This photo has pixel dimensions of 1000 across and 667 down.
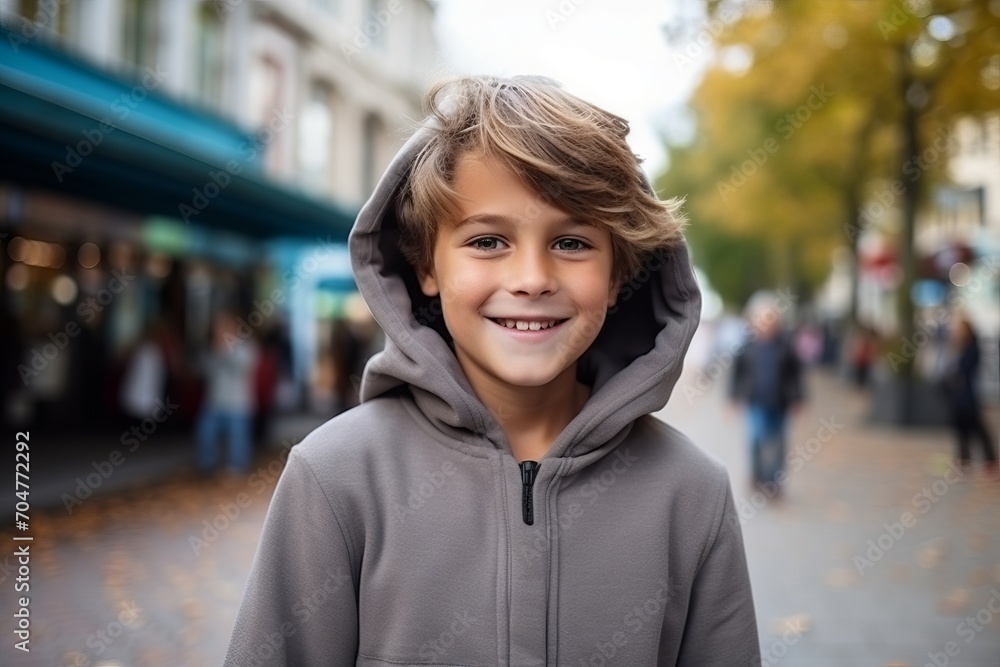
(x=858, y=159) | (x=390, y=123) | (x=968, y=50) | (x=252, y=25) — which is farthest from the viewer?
(x=390, y=123)

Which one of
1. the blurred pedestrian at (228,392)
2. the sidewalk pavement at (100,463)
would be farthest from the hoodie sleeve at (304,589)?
the blurred pedestrian at (228,392)

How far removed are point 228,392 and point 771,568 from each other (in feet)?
21.4

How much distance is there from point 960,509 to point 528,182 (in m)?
8.90

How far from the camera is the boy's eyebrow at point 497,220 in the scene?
1.60m

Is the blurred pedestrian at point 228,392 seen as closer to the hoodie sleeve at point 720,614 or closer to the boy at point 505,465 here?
the boy at point 505,465

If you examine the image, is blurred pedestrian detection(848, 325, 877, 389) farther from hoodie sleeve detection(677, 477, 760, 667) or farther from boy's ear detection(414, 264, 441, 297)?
boy's ear detection(414, 264, 441, 297)

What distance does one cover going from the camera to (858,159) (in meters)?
22.0

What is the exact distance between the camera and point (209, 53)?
18.6 m

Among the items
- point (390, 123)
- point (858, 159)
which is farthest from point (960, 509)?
point (390, 123)

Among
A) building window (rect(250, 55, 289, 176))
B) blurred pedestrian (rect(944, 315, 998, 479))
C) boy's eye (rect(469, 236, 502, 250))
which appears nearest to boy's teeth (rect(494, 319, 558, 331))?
boy's eye (rect(469, 236, 502, 250))

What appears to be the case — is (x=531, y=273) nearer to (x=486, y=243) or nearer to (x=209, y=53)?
(x=486, y=243)

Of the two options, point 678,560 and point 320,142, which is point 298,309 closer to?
point 320,142

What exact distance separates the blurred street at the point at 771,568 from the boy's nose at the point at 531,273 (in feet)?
12.3

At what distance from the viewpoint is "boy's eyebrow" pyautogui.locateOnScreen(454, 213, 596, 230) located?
160 centimetres
